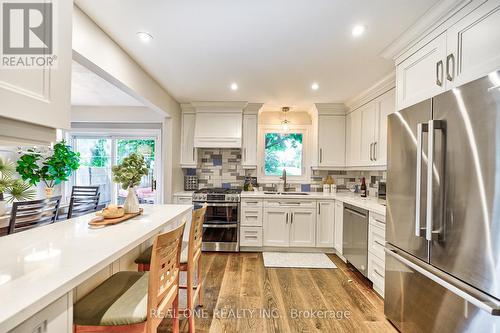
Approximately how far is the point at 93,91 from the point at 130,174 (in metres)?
2.86

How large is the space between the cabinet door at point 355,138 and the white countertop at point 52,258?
2.93 meters

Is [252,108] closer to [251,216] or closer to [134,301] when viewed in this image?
[251,216]

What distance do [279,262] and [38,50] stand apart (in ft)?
10.5

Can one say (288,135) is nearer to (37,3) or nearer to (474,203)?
(474,203)

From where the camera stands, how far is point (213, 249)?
145 inches

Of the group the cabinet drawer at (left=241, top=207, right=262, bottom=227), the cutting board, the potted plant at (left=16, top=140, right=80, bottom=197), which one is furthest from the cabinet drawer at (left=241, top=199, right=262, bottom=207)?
the potted plant at (left=16, top=140, right=80, bottom=197)

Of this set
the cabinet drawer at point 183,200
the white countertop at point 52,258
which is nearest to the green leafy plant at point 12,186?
the cabinet drawer at point 183,200

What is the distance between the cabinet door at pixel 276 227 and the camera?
3689mm

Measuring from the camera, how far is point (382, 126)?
293cm

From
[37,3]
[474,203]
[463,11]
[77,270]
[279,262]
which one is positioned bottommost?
[279,262]

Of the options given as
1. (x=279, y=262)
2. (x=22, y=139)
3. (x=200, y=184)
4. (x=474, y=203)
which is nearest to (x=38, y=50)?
(x=22, y=139)

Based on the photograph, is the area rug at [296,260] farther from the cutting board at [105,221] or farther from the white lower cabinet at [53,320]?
the white lower cabinet at [53,320]

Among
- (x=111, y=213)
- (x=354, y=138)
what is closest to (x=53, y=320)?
(x=111, y=213)

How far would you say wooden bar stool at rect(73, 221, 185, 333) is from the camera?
1051mm
